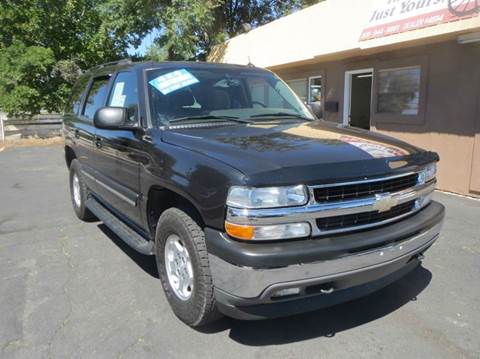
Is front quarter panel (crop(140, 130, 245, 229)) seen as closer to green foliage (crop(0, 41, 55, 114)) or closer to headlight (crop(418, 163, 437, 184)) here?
headlight (crop(418, 163, 437, 184))

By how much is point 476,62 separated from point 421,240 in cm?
506

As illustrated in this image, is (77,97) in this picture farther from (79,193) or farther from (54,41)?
(54,41)

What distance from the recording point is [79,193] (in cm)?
581

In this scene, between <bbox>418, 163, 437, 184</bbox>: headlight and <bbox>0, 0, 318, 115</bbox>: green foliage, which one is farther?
<bbox>0, 0, 318, 115</bbox>: green foliage

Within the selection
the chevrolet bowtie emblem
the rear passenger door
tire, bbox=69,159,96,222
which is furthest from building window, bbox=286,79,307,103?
the chevrolet bowtie emblem

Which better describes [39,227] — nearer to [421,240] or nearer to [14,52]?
[421,240]

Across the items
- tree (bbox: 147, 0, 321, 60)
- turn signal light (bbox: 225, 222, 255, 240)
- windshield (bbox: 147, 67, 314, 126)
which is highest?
tree (bbox: 147, 0, 321, 60)

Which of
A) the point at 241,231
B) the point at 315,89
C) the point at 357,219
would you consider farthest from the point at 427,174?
the point at 315,89

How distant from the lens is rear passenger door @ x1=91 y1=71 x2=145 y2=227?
11.8ft

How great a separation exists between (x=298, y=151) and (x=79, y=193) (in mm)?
4076

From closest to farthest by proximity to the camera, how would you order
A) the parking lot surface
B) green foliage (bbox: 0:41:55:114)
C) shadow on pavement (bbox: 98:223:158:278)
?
the parking lot surface < shadow on pavement (bbox: 98:223:158:278) < green foliage (bbox: 0:41:55:114)

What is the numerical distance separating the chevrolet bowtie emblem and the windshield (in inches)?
55.7

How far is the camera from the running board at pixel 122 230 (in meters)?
3.54

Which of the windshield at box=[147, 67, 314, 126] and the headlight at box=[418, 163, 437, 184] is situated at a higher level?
the windshield at box=[147, 67, 314, 126]
